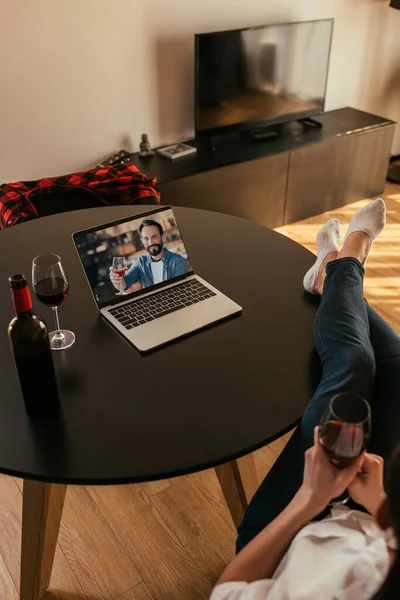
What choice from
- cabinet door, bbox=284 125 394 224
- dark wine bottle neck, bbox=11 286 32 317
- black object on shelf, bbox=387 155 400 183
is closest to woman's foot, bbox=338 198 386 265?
dark wine bottle neck, bbox=11 286 32 317

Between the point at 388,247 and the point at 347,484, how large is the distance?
2.51 meters

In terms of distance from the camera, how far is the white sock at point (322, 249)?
1498 millimetres

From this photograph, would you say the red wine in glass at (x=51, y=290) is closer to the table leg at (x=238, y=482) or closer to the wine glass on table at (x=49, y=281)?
the wine glass on table at (x=49, y=281)

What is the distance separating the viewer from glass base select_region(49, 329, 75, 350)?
1.30m

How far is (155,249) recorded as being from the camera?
1445 mm

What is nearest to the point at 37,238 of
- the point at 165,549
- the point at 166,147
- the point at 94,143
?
the point at 165,549

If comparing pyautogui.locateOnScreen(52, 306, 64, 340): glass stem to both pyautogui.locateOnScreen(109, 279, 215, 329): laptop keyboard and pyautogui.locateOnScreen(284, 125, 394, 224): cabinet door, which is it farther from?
pyautogui.locateOnScreen(284, 125, 394, 224): cabinet door

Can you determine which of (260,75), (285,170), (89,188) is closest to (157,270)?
(89,188)

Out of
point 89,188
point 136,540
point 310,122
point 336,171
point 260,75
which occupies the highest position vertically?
point 260,75

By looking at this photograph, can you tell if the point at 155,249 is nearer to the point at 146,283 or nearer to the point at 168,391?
the point at 146,283

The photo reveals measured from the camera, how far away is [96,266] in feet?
4.53

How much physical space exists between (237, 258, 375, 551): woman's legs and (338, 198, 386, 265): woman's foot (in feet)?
0.79

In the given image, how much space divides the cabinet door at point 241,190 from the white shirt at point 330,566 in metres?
2.14

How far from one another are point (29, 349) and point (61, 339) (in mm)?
276
